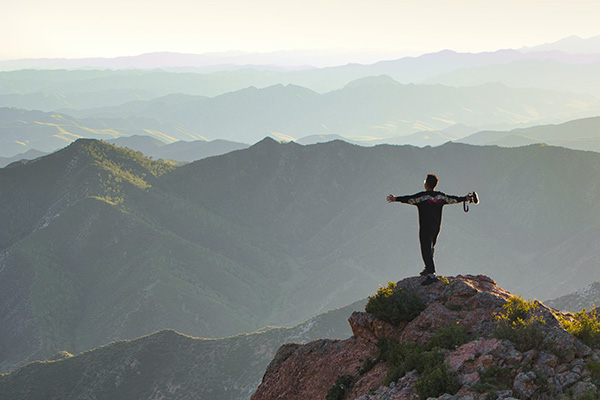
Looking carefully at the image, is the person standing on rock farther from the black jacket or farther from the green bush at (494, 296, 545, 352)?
the green bush at (494, 296, 545, 352)

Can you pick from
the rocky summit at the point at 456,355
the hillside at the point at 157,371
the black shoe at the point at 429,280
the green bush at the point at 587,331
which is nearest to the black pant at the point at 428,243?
the black shoe at the point at 429,280

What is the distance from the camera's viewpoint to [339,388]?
12727 millimetres

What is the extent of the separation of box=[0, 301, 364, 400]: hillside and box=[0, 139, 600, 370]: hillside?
2519cm

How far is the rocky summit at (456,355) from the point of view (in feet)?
33.1

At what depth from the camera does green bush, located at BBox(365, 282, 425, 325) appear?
13492 millimetres

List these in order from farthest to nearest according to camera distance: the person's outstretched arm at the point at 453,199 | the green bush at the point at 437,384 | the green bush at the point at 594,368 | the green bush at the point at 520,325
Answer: the person's outstretched arm at the point at 453,199 < the green bush at the point at 520,325 < the green bush at the point at 437,384 < the green bush at the point at 594,368

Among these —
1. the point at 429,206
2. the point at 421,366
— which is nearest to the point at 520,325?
the point at 421,366

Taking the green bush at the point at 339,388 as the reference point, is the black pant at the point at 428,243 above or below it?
above

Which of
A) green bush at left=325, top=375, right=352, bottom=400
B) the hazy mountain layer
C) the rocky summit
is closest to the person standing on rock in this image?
the rocky summit

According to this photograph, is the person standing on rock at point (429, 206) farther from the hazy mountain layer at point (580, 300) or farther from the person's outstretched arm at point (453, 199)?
the hazy mountain layer at point (580, 300)

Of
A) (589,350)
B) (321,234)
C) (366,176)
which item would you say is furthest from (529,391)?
(366,176)

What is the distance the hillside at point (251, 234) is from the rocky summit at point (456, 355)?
73265 millimetres

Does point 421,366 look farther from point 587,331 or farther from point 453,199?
point 453,199

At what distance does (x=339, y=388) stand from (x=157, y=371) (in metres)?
47.1
